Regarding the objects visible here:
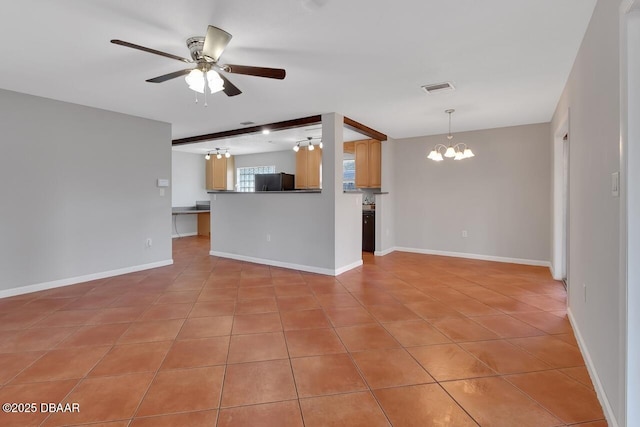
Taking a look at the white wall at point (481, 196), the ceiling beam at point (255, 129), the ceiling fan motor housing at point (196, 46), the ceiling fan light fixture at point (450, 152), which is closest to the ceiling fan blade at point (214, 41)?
the ceiling fan motor housing at point (196, 46)

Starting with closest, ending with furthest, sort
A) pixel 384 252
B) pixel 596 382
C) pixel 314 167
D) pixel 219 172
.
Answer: pixel 596 382 < pixel 384 252 < pixel 314 167 < pixel 219 172

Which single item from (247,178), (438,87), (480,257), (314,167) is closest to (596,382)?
(438,87)

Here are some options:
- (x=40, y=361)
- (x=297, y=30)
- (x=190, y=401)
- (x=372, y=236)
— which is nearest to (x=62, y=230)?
(x=40, y=361)

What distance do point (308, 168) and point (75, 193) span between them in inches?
172

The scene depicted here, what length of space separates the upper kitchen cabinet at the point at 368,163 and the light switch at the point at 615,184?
4.64 meters

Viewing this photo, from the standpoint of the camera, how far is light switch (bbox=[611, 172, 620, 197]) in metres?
1.45

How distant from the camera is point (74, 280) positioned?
13.3 ft

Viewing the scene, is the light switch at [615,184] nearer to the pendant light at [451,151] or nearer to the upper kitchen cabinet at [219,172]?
the pendant light at [451,151]

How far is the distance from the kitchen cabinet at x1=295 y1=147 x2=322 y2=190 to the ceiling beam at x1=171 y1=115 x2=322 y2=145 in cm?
190

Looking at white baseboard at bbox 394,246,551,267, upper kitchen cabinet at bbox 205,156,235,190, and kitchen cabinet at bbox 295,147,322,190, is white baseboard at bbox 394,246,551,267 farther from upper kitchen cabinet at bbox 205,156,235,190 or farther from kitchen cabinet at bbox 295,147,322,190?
upper kitchen cabinet at bbox 205,156,235,190

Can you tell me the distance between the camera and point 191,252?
20.5 ft

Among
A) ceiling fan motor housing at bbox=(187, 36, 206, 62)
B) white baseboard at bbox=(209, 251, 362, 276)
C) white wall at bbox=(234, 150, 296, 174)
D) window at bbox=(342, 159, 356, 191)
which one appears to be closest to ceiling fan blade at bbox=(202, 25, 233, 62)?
ceiling fan motor housing at bbox=(187, 36, 206, 62)

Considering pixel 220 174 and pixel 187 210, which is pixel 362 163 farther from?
pixel 187 210

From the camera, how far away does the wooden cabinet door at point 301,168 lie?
721 cm
